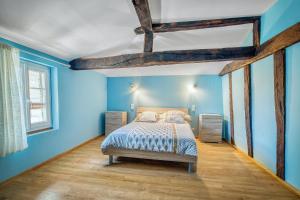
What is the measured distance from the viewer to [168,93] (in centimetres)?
466

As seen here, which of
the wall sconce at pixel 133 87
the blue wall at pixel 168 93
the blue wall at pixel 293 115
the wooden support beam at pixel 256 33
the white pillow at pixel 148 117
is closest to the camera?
the blue wall at pixel 293 115

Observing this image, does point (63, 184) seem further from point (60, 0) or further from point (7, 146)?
point (60, 0)

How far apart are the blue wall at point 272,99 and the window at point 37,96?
13.2 feet

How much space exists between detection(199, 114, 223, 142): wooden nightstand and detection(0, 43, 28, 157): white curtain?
390 centimetres

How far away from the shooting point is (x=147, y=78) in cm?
477

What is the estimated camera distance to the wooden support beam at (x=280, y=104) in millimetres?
2008

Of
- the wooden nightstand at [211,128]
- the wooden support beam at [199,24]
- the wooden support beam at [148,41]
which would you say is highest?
the wooden support beam at [199,24]

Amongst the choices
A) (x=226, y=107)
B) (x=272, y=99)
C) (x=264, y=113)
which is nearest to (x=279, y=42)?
(x=272, y=99)

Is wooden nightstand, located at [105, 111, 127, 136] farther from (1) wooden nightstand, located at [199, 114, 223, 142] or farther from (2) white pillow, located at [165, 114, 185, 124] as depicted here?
(1) wooden nightstand, located at [199, 114, 223, 142]

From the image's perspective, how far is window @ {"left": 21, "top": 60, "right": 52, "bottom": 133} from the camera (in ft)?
8.14

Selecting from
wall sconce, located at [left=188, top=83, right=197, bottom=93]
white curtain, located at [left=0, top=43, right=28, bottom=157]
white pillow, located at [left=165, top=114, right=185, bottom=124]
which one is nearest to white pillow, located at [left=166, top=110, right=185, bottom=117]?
white pillow, located at [left=165, top=114, right=185, bottom=124]

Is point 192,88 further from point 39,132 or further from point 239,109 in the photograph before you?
point 39,132

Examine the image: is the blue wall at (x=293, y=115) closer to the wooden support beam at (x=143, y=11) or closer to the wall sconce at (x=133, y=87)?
the wooden support beam at (x=143, y=11)

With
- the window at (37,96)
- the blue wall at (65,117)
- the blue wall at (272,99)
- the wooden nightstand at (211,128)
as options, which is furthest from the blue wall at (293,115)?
the window at (37,96)
